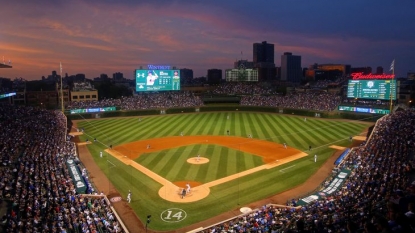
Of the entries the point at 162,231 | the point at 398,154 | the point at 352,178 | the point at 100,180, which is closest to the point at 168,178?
the point at 100,180

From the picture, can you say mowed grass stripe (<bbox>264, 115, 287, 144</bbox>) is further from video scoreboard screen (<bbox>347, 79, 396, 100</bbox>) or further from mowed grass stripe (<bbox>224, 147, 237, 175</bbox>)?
video scoreboard screen (<bbox>347, 79, 396, 100</bbox>)

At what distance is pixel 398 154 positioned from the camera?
2217 centimetres

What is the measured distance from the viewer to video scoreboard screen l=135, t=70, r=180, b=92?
62250 mm

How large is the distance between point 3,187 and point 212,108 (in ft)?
174

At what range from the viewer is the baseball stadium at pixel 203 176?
15203 millimetres

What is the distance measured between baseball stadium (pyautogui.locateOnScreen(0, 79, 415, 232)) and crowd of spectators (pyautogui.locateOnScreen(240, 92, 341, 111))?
42.4ft

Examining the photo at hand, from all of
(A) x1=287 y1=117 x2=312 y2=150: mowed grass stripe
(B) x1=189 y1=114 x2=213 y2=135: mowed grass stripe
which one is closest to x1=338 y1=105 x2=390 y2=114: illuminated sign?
(A) x1=287 y1=117 x2=312 y2=150: mowed grass stripe

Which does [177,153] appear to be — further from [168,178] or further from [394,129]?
[394,129]

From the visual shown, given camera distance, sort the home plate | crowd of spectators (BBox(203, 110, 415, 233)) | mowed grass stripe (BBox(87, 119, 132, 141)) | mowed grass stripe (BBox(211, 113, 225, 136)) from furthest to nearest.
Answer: mowed grass stripe (BBox(211, 113, 225, 136)) < mowed grass stripe (BBox(87, 119, 132, 141)) < the home plate < crowd of spectators (BBox(203, 110, 415, 233))

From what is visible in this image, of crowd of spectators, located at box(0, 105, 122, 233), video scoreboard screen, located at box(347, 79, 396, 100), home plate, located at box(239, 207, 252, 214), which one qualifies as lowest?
home plate, located at box(239, 207, 252, 214)

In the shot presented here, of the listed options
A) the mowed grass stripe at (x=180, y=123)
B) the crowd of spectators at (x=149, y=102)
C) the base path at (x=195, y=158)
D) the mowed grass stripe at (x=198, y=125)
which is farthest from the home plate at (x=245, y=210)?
the crowd of spectators at (x=149, y=102)

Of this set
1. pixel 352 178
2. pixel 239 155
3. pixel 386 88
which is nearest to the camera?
pixel 352 178

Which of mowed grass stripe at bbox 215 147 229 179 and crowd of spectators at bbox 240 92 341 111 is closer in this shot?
mowed grass stripe at bbox 215 147 229 179

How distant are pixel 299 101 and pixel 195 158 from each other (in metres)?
42.5
